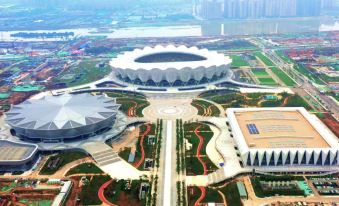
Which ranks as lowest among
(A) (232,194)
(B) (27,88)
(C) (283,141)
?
(A) (232,194)

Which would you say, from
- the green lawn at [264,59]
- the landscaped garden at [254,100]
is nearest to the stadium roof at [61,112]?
the landscaped garden at [254,100]

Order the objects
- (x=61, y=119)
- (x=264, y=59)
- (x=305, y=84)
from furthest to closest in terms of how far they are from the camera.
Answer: (x=264, y=59) → (x=305, y=84) → (x=61, y=119)

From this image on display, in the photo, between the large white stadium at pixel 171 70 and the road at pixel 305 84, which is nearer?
the road at pixel 305 84

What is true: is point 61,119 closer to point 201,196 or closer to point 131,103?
point 131,103

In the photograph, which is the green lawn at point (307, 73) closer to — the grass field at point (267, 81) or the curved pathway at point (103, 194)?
the grass field at point (267, 81)

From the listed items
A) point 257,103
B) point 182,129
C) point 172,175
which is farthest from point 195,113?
point 172,175

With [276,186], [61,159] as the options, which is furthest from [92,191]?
[276,186]

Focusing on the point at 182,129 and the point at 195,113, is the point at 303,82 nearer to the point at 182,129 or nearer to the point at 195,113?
the point at 195,113
